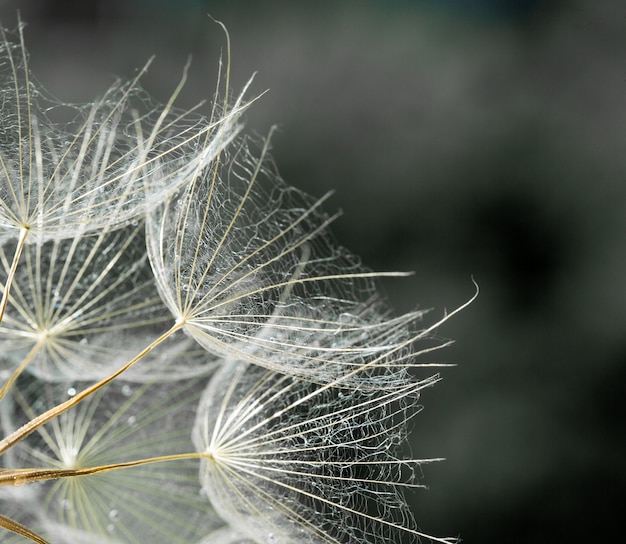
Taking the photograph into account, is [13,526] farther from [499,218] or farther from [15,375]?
[499,218]

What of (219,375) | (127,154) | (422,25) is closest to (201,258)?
(127,154)

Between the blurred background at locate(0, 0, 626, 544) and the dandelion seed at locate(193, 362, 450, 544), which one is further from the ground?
the blurred background at locate(0, 0, 626, 544)

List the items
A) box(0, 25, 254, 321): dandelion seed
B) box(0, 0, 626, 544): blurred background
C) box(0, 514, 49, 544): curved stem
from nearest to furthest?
box(0, 514, 49, 544): curved stem, box(0, 25, 254, 321): dandelion seed, box(0, 0, 626, 544): blurred background

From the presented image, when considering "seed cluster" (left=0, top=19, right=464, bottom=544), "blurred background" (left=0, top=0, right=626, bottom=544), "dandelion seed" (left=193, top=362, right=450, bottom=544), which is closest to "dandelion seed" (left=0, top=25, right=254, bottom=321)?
"seed cluster" (left=0, top=19, right=464, bottom=544)

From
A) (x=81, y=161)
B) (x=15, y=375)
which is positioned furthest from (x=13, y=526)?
(x=81, y=161)

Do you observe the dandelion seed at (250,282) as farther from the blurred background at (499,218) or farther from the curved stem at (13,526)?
the blurred background at (499,218)

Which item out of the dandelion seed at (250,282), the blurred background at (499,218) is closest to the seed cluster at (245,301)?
the dandelion seed at (250,282)

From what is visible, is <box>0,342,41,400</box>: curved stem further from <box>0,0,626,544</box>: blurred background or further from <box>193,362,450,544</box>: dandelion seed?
<box>0,0,626,544</box>: blurred background

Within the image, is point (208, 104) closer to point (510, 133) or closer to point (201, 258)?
point (201, 258)
